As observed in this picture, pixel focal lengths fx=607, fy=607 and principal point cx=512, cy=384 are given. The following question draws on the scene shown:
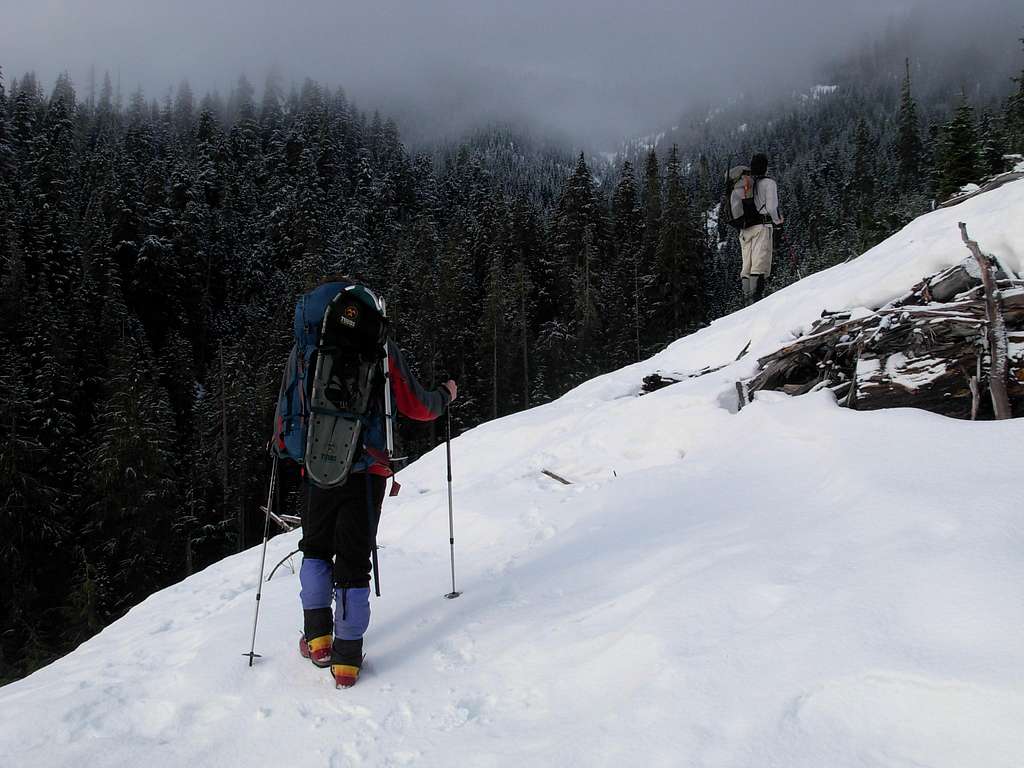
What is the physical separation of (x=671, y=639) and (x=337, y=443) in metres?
2.16

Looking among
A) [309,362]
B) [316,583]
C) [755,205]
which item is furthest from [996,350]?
[316,583]

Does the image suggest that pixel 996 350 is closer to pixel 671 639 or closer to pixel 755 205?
pixel 671 639

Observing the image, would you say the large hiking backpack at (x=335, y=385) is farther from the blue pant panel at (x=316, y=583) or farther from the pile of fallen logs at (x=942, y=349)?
the pile of fallen logs at (x=942, y=349)

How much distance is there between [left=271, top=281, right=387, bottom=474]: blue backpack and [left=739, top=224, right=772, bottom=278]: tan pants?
8.04m

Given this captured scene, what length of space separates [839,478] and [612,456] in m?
3.81

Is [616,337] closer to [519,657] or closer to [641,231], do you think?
[641,231]

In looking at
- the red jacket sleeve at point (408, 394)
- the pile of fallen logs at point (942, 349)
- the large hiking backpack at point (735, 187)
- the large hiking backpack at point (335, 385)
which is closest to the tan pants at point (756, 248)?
the large hiking backpack at point (735, 187)

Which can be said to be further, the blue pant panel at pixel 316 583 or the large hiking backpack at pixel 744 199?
the large hiking backpack at pixel 744 199

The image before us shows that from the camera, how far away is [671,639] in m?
2.89

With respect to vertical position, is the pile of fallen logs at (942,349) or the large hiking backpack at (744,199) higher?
the large hiking backpack at (744,199)

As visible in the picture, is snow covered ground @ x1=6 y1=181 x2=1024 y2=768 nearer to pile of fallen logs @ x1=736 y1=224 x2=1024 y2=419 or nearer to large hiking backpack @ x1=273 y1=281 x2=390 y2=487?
pile of fallen logs @ x1=736 y1=224 x2=1024 y2=419

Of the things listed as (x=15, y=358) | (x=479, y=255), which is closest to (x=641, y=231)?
(x=479, y=255)

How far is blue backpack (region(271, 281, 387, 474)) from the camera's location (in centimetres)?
377

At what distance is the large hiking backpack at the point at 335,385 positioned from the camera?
12.1 ft
